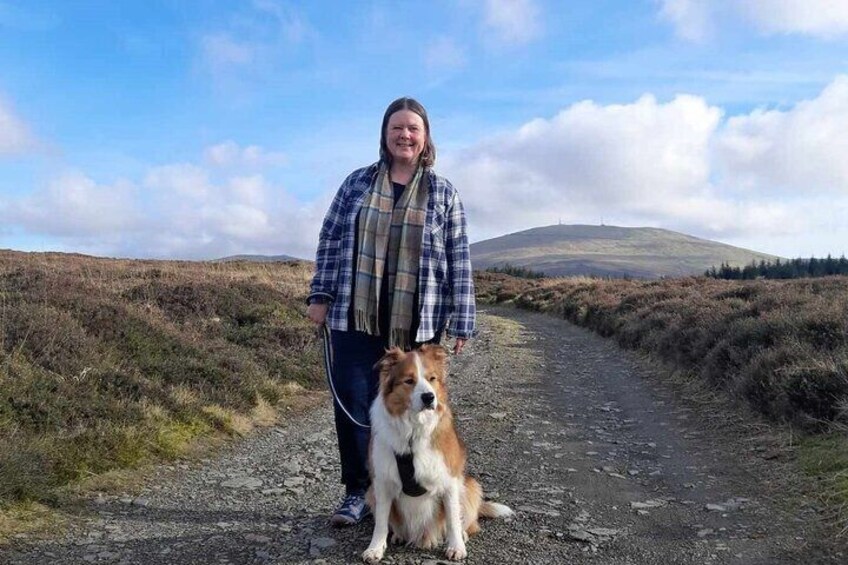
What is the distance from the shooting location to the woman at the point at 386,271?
169 inches

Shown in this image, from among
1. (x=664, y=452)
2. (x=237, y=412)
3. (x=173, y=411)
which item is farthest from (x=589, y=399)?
(x=173, y=411)

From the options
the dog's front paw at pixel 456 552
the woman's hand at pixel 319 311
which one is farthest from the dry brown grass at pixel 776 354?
the woman's hand at pixel 319 311

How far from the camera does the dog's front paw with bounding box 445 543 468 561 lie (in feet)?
13.0

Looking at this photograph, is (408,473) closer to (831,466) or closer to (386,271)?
(386,271)

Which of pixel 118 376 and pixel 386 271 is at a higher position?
pixel 386 271

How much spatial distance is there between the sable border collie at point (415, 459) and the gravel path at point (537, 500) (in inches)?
6.9

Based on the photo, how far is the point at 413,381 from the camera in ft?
12.9

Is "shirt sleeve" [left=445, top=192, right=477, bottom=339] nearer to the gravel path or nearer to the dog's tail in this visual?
the dog's tail

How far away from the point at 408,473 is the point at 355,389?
0.77 m

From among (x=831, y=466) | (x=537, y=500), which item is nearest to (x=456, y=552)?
(x=537, y=500)

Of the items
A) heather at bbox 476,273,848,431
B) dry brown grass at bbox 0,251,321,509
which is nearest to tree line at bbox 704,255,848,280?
heather at bbox 476,273,848,431

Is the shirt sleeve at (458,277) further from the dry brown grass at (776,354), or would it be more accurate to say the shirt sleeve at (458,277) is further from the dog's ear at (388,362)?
the dry brown grass at (776,354)

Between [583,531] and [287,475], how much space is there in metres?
2.59

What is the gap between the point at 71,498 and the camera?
15.2ft
